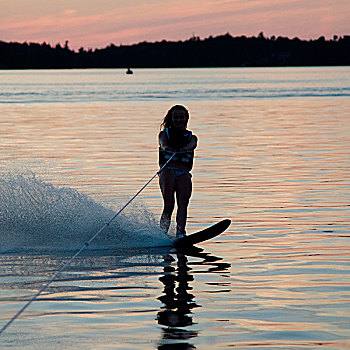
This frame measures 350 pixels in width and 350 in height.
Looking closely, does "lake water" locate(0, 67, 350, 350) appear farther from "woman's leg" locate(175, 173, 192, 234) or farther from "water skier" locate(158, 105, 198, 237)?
"water skier" locate(158, 105, 198, 237)

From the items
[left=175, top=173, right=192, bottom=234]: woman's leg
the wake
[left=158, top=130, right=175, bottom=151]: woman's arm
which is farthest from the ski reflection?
[left=158, top=130, right=175, bottom=151]: woman's arm

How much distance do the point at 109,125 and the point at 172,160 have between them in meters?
23.7

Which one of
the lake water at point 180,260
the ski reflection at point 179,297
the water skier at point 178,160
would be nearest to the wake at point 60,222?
the lake water at point 180,260

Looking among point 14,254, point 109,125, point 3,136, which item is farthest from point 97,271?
point 109,125

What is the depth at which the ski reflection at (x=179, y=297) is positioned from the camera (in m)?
5.97

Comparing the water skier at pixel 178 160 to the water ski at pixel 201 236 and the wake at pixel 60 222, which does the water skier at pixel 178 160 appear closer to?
the water ski at pixel 201 236

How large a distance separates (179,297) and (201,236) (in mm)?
2555

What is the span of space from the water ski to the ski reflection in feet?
0.45

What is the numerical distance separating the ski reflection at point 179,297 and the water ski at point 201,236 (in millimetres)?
136

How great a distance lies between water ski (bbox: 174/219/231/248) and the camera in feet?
31.6

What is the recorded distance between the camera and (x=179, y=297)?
718 centimetres

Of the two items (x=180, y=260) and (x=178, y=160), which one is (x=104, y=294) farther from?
(x=178, y=160)

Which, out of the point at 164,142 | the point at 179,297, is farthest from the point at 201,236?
the point at 179,297

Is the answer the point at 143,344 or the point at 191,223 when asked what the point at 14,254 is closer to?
the point at 191,223
